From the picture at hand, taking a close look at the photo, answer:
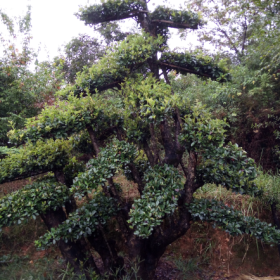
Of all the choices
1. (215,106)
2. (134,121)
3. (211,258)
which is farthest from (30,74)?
(211,258)

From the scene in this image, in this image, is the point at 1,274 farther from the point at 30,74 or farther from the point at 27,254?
the point at 30,74

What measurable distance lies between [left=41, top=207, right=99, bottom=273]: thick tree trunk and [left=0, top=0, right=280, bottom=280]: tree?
0.04 feet

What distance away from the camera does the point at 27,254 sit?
456 cm

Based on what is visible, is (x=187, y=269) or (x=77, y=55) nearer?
(x=187, y=269)

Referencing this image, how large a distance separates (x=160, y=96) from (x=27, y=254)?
4044 millimetres

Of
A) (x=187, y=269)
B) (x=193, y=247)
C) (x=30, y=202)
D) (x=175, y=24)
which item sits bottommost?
(x=193, y=247)

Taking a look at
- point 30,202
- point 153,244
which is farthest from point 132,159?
point 30,202

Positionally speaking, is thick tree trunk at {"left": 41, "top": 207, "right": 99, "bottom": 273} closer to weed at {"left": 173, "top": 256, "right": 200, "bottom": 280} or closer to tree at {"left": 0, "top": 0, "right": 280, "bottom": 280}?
tree at {"left": 0, "top": 0, "right": 280, "bottom": 280}

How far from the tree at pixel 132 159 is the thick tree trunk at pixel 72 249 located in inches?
0.5

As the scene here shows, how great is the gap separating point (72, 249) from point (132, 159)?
1516 mm

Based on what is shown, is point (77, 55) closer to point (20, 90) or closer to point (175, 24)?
point (20, 90)

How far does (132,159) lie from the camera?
2.97 meters

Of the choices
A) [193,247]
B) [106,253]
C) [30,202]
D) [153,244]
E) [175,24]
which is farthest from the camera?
[193,247]

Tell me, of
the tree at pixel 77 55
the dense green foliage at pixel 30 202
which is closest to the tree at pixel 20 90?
the tree at pixel 77 55
